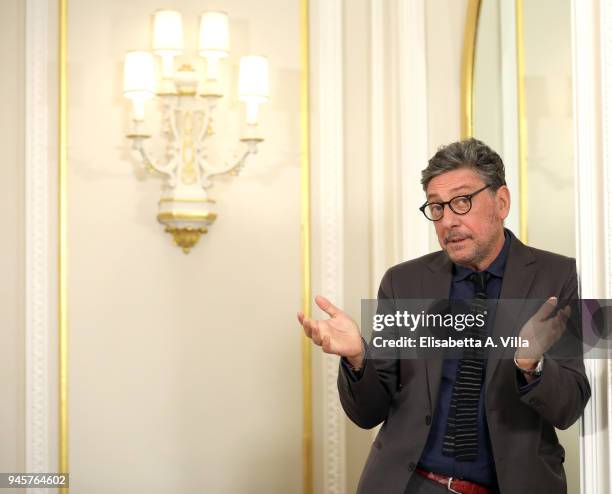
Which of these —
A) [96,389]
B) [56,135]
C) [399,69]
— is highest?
[399,69]

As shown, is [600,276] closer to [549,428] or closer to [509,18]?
[549,428]

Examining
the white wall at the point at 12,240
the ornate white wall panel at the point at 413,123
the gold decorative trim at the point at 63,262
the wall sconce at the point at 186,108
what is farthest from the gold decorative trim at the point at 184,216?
the ornate white wall panel at the point at 413,123

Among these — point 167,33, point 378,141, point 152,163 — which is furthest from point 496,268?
point 167,33

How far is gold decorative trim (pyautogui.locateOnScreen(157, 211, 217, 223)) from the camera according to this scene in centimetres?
365

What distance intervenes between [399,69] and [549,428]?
73.1 inches

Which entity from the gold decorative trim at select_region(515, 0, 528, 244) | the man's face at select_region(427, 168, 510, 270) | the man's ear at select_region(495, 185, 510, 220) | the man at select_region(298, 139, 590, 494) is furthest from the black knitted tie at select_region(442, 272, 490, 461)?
the gold decorative trim at select_region(515, 0, 528, 244)

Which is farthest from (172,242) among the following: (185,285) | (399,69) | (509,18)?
(509,18)

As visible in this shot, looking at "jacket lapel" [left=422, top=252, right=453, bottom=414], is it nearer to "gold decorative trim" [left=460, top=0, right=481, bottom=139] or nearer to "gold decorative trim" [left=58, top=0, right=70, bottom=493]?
"gold decorative trim" [left=460, top=0, right=481, bottom=139]

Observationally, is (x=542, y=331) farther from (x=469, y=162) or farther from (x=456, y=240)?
(x=469, y=162)

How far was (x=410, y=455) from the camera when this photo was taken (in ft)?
7.17

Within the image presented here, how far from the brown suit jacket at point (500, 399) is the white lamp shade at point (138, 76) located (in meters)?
1.60

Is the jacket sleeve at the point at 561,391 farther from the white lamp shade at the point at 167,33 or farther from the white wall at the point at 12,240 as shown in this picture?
the white wall at the point at 12,240

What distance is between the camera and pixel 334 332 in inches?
81.2

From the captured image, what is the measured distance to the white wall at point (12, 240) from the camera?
3658mm
